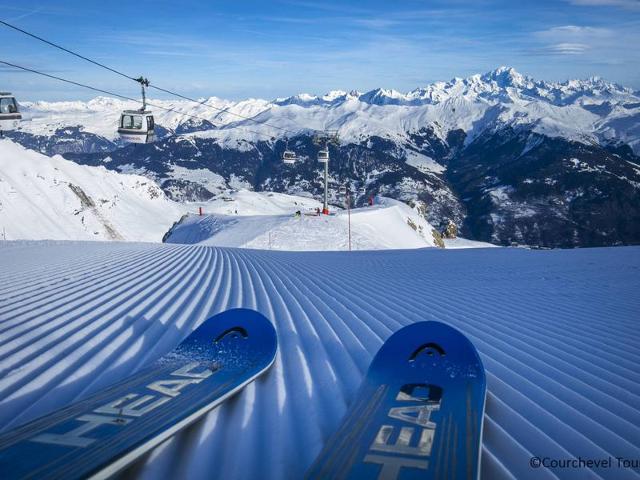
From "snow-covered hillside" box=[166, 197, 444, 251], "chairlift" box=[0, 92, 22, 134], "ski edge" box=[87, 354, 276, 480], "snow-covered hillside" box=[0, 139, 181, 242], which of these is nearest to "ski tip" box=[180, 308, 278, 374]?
"ski edge" box=[87, 354, 276, 480]

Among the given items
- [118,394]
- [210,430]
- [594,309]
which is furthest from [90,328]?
[594,309]

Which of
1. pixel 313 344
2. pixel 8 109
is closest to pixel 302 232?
pixel 8 109

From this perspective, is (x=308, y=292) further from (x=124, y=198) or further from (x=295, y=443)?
(x=124, y=198)

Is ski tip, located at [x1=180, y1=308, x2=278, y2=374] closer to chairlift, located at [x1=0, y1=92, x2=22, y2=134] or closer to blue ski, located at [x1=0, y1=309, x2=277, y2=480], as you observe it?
blue ski, located at [x1=0, y1=309, x2=277, y2=480]

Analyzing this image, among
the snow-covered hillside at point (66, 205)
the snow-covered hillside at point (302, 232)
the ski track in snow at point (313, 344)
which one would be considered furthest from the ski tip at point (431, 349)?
the snow-covered hillside at point (66, 205)

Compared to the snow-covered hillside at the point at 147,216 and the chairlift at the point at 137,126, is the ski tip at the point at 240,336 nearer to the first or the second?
the chairlift at the point at 137,126

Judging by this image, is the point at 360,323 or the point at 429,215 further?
the point at 429,215

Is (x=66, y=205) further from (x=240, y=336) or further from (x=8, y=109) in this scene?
(x=240, y=336)
